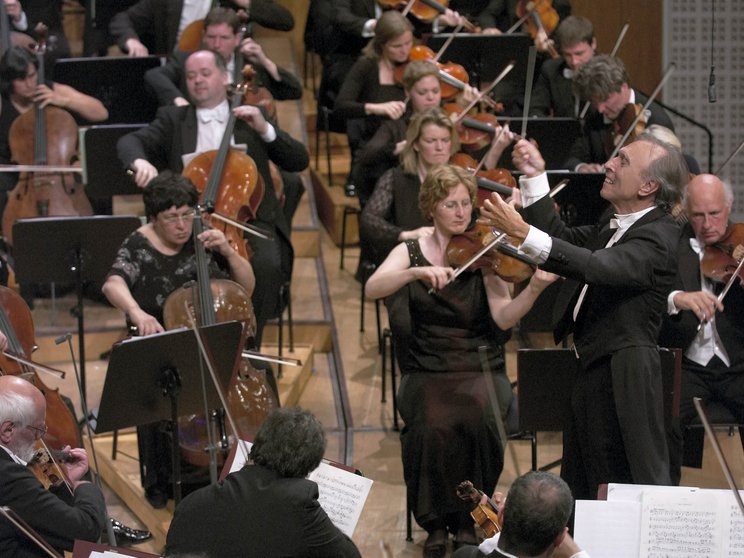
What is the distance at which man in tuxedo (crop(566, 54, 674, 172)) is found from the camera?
4922mm

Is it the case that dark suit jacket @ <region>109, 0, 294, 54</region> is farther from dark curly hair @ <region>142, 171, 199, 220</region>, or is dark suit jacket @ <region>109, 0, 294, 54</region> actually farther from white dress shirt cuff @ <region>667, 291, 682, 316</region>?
white dress shirt cuff @ <region>667, 291, 682, 316</region>

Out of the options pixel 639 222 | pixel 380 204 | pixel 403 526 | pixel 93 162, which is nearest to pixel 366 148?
pixel 380 204

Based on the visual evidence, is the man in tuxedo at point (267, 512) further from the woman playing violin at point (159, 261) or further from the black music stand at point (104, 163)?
the black music stand at point (104, 163)

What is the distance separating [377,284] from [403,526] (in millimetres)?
885

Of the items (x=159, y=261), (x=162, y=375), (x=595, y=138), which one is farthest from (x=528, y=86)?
(x=162, y=375)

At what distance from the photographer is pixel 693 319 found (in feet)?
13.4

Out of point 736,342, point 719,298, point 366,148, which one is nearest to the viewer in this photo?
point 719,298

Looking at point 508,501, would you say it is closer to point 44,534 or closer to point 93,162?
point 44,534

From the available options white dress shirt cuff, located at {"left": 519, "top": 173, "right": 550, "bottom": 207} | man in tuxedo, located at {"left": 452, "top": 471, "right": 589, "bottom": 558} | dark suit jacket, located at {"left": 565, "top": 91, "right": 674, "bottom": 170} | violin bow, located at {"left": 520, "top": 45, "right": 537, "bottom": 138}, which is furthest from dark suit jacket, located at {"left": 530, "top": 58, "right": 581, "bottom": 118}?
man in tuxedo, located at {"left": 452, "top": 471, "right": 589, "bottom": 558}

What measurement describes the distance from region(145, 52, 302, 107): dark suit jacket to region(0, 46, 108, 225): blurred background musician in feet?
0.91

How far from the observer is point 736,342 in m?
4.18

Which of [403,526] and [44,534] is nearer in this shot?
[44,534]

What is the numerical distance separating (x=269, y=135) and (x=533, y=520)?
2904 mm

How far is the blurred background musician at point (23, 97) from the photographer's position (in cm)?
535
